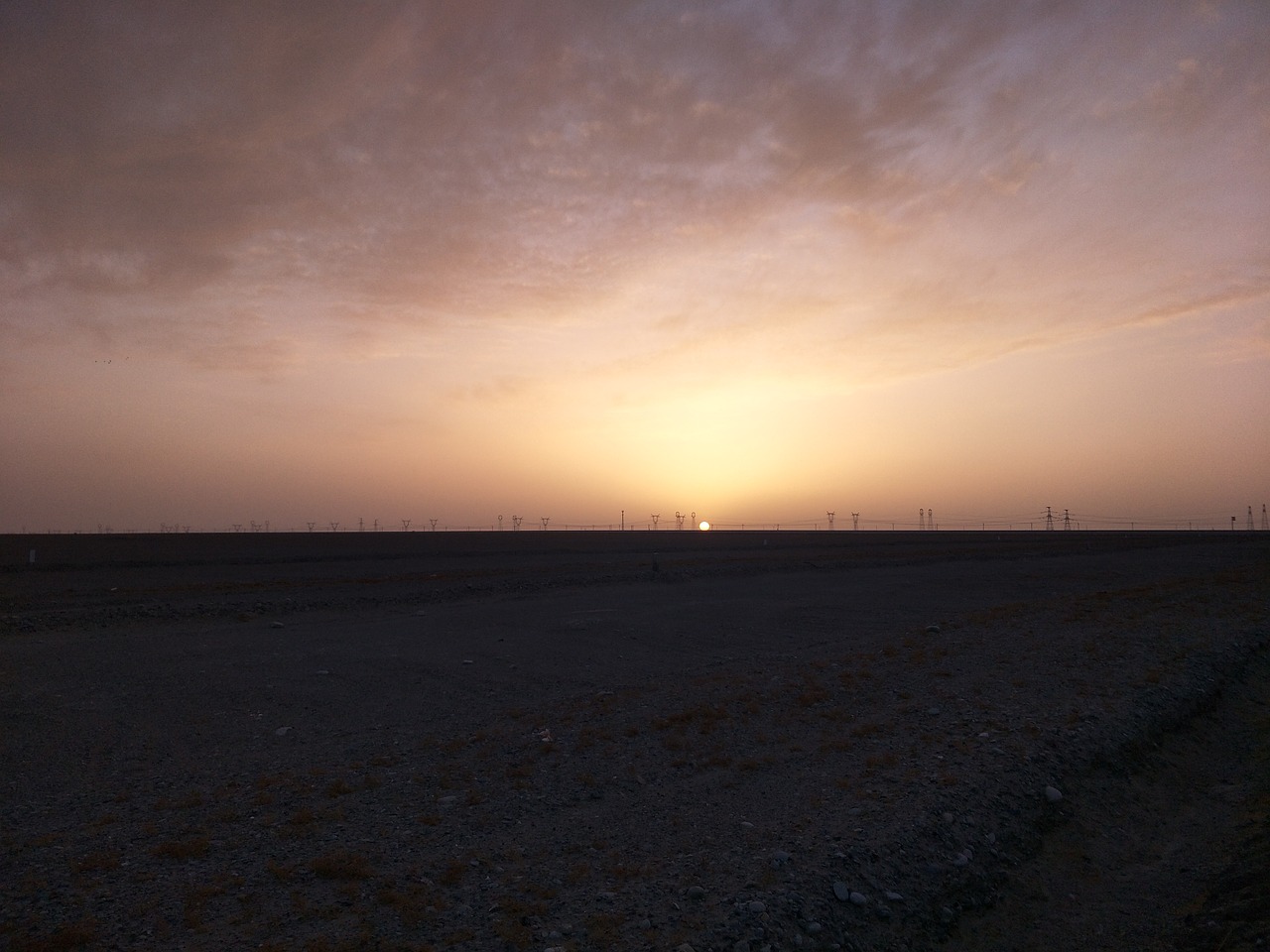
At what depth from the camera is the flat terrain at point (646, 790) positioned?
21.6ft

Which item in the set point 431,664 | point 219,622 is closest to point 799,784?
point 431,664

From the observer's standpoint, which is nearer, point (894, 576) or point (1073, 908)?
point (1073, 908)

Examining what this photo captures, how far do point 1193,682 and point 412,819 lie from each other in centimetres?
1307

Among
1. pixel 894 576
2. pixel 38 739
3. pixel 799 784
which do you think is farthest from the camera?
pixel 894 576

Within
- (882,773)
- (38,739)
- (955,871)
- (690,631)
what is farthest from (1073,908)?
(690,631)

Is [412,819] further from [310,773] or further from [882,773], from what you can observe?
[882,773]

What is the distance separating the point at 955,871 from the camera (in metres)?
7.51

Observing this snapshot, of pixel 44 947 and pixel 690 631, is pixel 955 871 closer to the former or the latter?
pixel 44 947

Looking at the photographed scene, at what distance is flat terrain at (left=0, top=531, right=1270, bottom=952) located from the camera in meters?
6.57

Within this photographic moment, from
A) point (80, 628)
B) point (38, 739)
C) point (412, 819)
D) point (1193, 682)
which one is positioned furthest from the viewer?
point (80, 628)

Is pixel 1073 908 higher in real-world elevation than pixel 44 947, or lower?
lower

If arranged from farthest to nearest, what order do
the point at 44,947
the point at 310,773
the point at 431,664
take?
the point at 431,664
the point at 310,773
the point at 44,947

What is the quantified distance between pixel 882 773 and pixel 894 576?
Result: 3495 cm

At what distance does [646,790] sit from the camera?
30.7 ft
